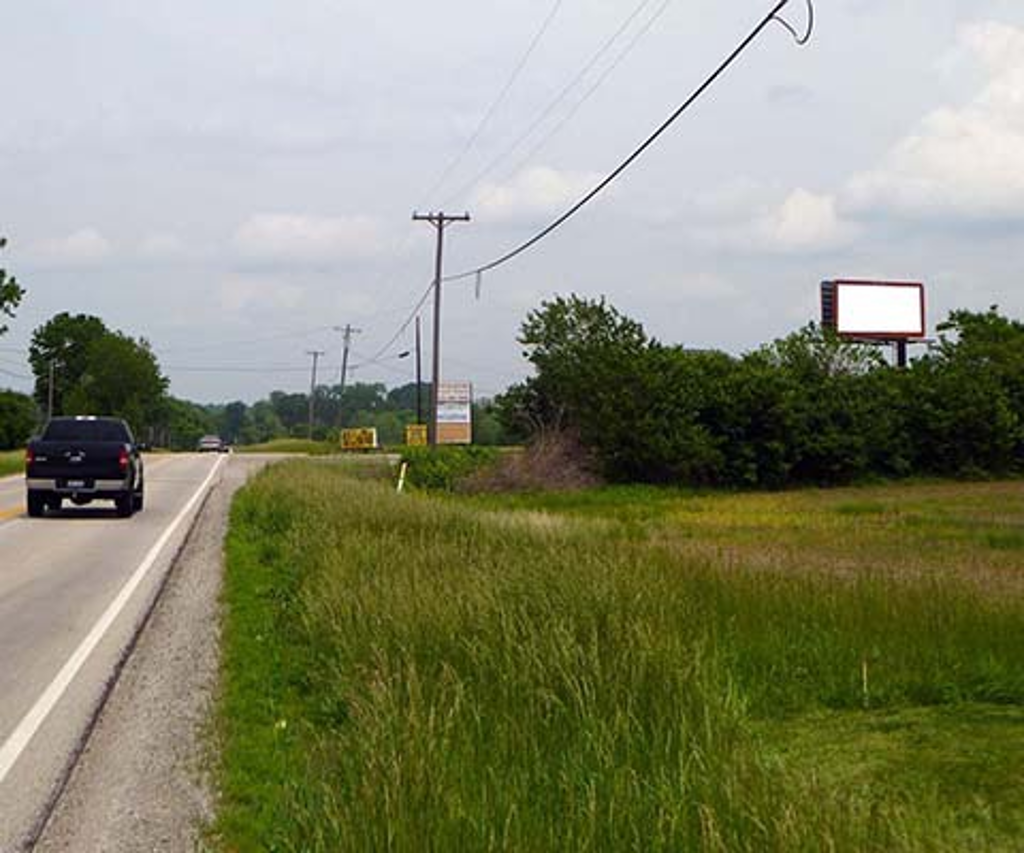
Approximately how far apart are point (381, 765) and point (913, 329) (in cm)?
6693

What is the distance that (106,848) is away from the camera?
6875 mm

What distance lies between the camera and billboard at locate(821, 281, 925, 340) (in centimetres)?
6944

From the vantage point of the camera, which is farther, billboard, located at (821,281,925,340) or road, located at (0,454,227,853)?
billboard, located at (821,281,925,340)

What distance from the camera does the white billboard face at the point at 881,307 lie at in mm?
69438

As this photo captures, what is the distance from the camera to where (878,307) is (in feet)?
229

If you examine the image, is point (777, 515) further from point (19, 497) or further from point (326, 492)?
point (19, 497)

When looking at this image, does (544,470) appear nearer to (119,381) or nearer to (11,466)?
(11,466)

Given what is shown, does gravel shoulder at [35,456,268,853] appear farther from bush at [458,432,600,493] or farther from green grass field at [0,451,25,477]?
green grass field at [0,451,25,477]

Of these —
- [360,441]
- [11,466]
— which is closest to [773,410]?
[11,466]

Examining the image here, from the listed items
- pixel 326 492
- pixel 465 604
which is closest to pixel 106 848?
pixel 465 604

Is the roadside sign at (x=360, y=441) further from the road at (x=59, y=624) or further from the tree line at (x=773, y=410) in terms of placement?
the road at (x=59, y=624)

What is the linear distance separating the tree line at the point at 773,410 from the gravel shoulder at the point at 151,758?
3295 centimetres

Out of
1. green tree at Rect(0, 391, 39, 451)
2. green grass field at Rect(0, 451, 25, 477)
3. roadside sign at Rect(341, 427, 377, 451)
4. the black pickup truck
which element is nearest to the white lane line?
the black pickup truck

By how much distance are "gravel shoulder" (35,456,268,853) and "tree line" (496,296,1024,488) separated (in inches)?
1297
